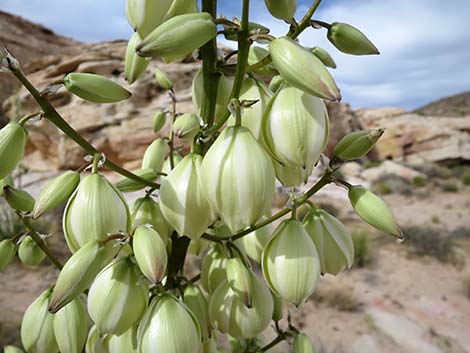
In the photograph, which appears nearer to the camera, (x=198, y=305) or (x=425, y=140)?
(x=198, y=305)

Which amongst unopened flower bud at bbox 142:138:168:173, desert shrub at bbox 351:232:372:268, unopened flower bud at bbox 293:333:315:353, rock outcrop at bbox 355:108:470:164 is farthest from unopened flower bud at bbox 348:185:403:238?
rock outcrop at bbox 355:108:470:164

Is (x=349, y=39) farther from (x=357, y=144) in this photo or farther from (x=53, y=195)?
(x=53, y=195)

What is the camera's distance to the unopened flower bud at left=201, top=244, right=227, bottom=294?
20.7 inches

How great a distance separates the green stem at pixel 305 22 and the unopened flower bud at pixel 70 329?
41cm

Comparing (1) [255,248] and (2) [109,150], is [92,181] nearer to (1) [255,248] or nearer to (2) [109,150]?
(1) [255,248]

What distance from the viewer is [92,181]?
1.27 ft

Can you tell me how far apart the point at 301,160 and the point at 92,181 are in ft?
0.70

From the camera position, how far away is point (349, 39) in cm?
40

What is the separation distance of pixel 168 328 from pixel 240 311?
0.12 metres

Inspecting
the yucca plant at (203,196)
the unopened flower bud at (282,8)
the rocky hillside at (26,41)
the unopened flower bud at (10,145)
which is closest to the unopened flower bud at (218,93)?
the yucca plant at (203,196)

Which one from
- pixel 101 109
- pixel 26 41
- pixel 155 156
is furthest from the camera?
pixel 26 41

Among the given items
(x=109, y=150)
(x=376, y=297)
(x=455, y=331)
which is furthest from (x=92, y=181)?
(x=109, y=150)

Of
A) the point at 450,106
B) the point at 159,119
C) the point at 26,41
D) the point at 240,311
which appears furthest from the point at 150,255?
the point at 450,106

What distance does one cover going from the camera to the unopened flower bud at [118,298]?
1.28ft
